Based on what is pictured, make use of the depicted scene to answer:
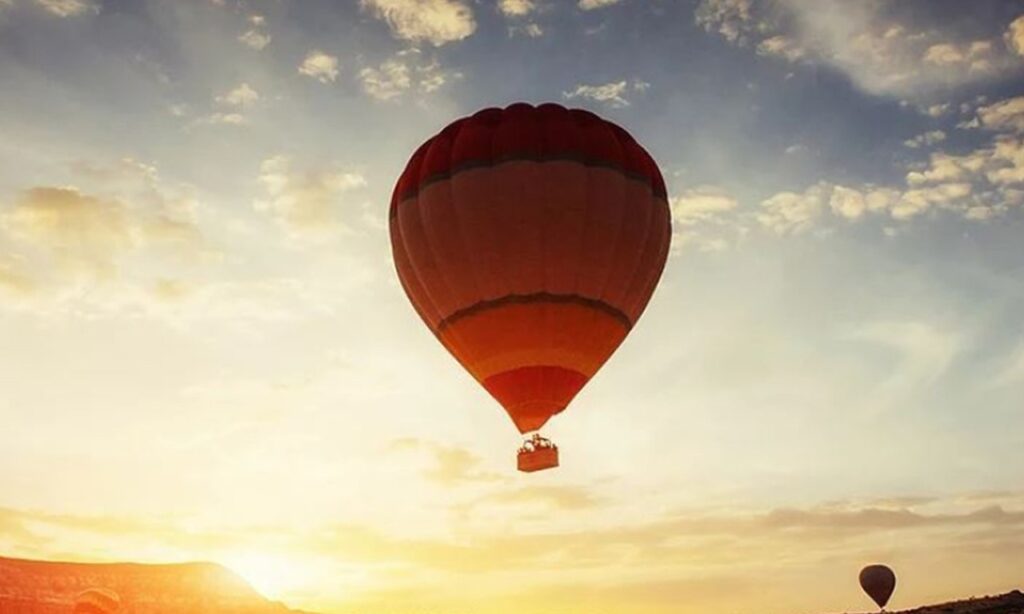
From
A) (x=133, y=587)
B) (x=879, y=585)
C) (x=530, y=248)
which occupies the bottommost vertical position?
(x=879, y=585)

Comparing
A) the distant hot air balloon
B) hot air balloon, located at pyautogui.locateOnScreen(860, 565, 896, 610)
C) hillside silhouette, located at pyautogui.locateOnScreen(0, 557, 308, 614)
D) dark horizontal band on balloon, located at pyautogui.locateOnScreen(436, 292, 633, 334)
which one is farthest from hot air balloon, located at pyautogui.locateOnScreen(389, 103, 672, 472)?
hillside silhouette, located at pyautogui.locateOnScreen(0, 557, 308, 614)

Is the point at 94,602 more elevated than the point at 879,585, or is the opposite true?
the point at 879,585

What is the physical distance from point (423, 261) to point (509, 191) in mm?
4026

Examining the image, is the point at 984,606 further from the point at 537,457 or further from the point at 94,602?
the point at 94,602

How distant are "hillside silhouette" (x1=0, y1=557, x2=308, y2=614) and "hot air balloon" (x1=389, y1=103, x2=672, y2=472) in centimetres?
13082

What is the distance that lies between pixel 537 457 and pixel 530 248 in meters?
7.05

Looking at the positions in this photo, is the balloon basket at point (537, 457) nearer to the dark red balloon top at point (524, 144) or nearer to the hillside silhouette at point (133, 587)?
the dark red balloon top at point (524, 144)

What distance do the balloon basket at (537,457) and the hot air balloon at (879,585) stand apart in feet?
150

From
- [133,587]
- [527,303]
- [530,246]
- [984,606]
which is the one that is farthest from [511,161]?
[133,587]

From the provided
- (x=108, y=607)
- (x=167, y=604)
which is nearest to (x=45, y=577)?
(x=167, y=604)

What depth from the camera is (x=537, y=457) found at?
107 feet

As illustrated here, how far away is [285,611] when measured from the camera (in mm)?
196125

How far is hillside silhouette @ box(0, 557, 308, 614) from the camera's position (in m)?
155

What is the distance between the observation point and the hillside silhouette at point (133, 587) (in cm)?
15512
